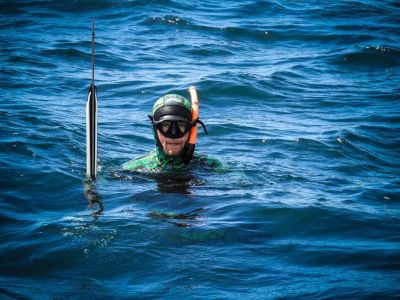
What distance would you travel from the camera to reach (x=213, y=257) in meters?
5.79

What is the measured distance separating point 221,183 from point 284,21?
36.7 feet

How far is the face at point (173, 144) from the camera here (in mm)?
7961

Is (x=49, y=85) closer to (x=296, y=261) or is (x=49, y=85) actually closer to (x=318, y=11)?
(x=296, y=261)

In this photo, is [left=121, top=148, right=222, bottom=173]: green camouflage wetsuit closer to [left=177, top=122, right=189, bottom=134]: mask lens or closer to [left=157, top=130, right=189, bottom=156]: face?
[left=157, top=130, right=189, bottom=156]: face

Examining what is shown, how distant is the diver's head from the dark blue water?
402mm

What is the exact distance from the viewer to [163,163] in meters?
8.19

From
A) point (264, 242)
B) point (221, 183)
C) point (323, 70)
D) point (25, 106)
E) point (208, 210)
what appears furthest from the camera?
point (323, 70)

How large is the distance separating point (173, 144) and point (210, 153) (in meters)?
2.08

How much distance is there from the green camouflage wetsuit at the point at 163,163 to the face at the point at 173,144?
0.11 metres

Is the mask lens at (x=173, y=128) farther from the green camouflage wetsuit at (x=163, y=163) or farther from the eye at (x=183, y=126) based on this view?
the green camouflage wetsuit at (x=163, y=163)

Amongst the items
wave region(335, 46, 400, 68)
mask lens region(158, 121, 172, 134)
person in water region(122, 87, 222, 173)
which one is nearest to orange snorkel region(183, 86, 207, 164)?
person in water region(122, 87, 222, 173)

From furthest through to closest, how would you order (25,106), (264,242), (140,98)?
(140,98) → (25,106) → (264,242)

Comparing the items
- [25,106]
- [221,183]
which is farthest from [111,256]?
[25,106]

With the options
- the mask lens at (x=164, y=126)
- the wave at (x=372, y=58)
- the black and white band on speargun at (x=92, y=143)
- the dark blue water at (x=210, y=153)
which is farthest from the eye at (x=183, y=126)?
the wave at (x=372, y=58)
